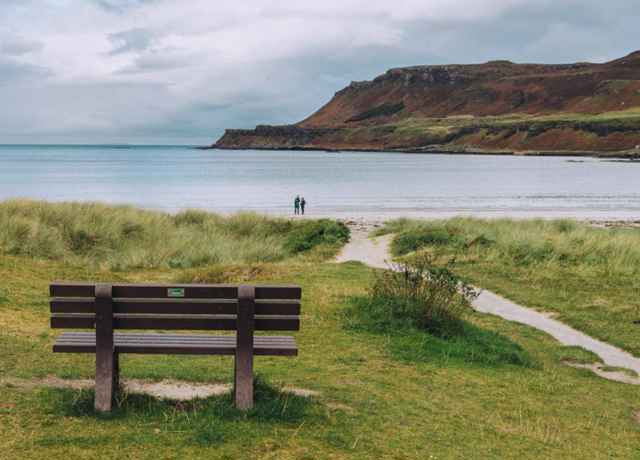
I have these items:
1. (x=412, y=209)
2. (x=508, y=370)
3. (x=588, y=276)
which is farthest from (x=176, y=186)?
(x=508, y=370)

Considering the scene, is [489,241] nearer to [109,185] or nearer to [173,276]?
[173,276]

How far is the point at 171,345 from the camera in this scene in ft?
18.2

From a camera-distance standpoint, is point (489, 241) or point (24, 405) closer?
point (24, 405)

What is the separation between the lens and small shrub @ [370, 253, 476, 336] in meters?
10.1

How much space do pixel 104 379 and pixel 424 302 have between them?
19.0 ft

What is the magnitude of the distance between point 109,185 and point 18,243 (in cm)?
6236

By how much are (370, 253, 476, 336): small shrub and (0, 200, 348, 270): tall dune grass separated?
810 cm

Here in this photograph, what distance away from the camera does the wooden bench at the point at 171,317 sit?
5.34 meters

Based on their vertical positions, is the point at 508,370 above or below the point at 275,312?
below

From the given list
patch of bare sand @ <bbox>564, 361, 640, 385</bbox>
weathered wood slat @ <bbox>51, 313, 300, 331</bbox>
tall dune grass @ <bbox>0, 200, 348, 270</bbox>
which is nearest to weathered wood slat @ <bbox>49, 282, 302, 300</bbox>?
weathered wood slat @ <bbox>51, 313, 300, 331</bbox>

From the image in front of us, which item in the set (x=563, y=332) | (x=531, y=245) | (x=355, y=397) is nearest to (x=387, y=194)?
(x=531, y=245)

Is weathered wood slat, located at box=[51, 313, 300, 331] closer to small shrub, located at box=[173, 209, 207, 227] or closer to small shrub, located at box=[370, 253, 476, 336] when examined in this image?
small shrub, located at box=[370, 253, 476, 336]

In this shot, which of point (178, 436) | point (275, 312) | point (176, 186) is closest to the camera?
point (178, 436)

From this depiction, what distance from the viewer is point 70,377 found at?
694cm
